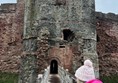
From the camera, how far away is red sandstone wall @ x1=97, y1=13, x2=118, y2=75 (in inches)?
737

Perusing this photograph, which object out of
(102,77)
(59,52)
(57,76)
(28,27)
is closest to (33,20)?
(28,27)

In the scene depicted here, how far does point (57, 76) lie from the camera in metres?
14.6

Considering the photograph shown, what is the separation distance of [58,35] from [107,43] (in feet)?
14.9

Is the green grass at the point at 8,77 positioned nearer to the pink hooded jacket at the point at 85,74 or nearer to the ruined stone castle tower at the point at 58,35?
the ruined stone castle tower at the point at 58,35

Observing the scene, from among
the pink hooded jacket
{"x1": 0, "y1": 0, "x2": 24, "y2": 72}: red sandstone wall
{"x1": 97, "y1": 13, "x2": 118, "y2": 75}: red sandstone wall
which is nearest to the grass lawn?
{"x1": 97, "y1": 13, "x2": 118, "y2": 75}: red sandstone wall

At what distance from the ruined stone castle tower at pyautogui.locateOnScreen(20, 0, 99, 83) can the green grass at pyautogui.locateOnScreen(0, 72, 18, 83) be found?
1108 mm

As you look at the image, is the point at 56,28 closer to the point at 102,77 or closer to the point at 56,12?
the point at 56,12

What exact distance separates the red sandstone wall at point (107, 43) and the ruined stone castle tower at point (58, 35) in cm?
283

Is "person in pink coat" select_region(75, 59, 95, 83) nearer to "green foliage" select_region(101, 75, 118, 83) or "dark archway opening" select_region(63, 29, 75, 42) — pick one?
"dark archway opening" select_region(63, 29, 75, 42)

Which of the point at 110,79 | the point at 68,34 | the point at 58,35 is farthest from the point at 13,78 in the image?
the point at 110,79

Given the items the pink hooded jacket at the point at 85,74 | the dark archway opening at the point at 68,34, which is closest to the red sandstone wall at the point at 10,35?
the dark archway opening at the point at 68,34

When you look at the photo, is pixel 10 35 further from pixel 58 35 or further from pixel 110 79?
pixel 110 79

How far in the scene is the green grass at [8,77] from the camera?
Answer: 16.6 m

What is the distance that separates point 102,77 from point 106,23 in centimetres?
354
